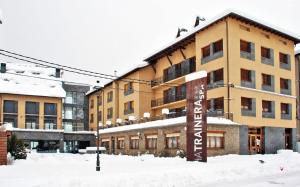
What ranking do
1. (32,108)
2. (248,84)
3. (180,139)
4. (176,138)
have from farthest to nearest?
(32,108) → (248,84) → (176,138) → (180,139)

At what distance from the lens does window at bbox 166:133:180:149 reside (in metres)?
33.6

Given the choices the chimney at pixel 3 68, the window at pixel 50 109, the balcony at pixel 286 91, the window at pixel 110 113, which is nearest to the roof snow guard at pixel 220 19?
the balcony at pixel 286 91

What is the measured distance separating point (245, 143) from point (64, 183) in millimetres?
22164

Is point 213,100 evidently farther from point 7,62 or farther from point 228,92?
point 7,62

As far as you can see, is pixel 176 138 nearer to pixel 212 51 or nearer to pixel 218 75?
pixel 218 75

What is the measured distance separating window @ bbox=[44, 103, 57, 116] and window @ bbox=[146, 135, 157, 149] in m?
27.0

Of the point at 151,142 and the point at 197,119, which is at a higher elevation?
the point at 197,119

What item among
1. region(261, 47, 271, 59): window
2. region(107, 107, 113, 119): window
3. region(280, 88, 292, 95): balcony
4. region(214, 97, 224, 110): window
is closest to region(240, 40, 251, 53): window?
region(261, 47, 271, 59): window

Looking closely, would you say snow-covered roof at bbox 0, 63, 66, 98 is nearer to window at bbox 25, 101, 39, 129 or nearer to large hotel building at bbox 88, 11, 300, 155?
window at bbox 25, 101, 39, 129

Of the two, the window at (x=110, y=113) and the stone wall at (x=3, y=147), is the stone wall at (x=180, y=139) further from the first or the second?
the stone wall at (x=3, y=147)

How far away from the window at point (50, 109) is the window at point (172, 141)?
31.6 m

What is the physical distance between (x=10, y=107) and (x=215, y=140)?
38.8 meters

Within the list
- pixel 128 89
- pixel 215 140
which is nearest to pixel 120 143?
pixel 128 89

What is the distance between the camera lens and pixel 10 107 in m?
57.4
